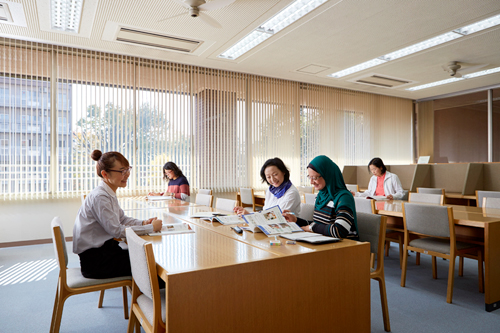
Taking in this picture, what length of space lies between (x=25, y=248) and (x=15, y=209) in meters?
0.64

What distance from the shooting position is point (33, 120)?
5.12m

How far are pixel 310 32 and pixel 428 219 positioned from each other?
286cm

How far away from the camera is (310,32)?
180 inches

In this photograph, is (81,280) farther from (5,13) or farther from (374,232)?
(5,13)

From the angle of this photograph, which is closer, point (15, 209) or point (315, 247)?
point (315, 247)

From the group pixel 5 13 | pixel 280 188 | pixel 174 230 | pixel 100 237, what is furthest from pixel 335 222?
pixel 5 13

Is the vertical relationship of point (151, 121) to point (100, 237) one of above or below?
above

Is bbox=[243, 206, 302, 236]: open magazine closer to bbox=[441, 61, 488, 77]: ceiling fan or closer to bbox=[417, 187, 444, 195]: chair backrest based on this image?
bbox=[417, 187, 444, 195]: chair backrest

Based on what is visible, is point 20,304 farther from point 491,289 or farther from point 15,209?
point 491,289


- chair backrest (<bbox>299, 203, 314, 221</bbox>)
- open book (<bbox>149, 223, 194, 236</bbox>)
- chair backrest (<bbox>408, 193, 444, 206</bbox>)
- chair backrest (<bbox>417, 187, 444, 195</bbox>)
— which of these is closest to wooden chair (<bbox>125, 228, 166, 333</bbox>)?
open book (<bbox>149, 223, 194, 236</bbox>)

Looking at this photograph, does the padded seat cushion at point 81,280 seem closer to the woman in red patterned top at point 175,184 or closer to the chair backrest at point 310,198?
the chair backrest at point 310,198

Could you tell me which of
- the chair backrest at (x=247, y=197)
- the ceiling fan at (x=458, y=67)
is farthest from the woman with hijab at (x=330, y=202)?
the ceiling fan at (x=458, y=67)

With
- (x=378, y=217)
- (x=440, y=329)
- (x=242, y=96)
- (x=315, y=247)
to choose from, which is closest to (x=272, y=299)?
(x=315, y=247)

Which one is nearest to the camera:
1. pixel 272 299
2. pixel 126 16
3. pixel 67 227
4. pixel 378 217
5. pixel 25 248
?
pixel 272 299
